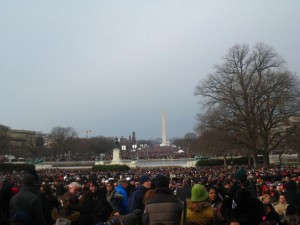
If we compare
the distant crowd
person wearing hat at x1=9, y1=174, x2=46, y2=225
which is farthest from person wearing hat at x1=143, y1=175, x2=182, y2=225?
the distant crowd

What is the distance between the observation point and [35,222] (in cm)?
627

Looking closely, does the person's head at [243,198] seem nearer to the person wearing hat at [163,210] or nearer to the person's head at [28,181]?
the person wearing hat at [163,210]

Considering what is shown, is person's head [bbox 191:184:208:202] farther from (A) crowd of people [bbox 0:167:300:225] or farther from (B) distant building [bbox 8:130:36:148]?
(B) distant building [bbox 8:130:36:148]

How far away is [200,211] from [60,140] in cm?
11442

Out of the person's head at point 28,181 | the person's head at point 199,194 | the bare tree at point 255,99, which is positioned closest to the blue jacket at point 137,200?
the person's head at point 28,181

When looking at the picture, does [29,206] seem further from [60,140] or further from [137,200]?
[60,140]

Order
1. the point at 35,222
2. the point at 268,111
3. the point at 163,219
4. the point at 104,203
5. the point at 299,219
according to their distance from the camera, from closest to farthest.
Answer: the point at 163,219 < the point at 35,222 < the point at 104,203 < the point at 299,219 < the point at 268,111

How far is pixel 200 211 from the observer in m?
5.53

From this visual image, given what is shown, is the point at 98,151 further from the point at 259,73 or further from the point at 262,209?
the point at 262,209

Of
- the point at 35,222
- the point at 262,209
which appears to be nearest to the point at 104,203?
the point at 35,222

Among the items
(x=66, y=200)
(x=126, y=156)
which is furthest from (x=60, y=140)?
(x=66, y=200)

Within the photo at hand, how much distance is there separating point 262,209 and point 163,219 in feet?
4.08

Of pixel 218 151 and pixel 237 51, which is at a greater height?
pixel 237 51

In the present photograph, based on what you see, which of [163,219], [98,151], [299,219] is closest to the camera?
[163,219]
